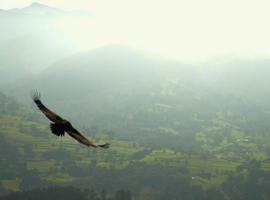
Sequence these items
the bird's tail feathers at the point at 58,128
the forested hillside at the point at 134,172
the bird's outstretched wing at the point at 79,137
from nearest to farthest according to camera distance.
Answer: the bird's tail feathers at the point at 58,128 → the bird's outstretched wing at the point at 79,137 → the forested hillside at the point at 134,172

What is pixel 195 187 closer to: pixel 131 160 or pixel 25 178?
pixel 131 160

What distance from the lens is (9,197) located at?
428 ft

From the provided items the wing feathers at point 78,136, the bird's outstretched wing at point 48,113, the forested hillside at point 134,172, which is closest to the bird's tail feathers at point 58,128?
the bird's outstretched wing at point 48,113

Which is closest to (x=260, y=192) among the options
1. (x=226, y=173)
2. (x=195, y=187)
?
(x=226, y=173)

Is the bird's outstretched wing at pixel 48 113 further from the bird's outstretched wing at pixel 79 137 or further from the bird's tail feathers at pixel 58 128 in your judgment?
the bird's outstretched wing at pixel 79 137

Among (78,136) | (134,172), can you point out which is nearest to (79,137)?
(78,136)

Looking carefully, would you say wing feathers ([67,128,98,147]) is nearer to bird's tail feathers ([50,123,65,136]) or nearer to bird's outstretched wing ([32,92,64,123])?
bird's tail feathers ([50,123,65,136])

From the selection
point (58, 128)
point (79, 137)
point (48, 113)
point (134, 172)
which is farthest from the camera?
point (134, 172)

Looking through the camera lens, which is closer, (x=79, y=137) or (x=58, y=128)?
(x=58, y=128)

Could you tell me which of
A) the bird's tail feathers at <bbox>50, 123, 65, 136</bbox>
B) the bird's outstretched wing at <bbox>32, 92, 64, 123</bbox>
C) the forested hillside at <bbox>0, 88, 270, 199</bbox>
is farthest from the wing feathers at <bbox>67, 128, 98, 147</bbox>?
the forested hillside at <bbox>0, 88, 270, 199</bbox>

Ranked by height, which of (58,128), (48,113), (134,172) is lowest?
(134,172)

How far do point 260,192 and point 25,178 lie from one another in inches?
3096

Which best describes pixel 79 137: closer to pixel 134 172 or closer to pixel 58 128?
pixel 58 128

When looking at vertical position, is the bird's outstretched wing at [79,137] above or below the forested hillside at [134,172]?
above
